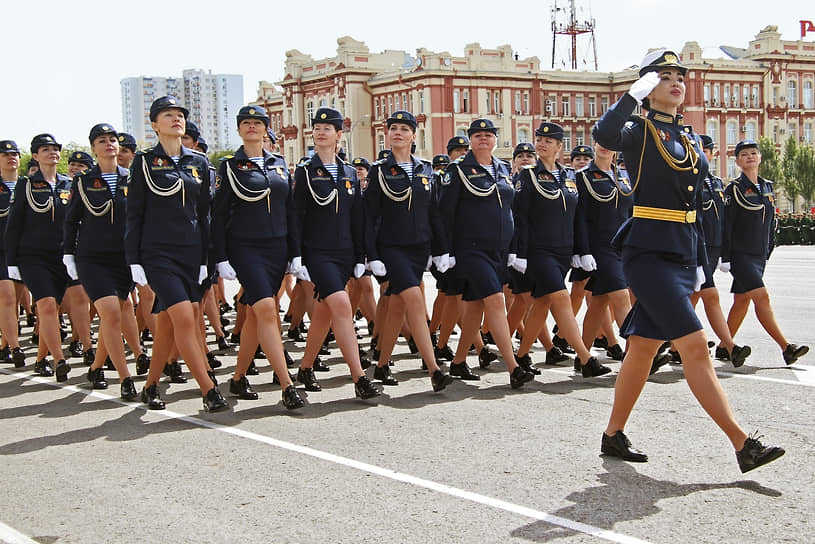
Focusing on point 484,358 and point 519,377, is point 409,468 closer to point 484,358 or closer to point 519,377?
point 519,377

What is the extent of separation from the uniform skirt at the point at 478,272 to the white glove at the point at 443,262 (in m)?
0.10

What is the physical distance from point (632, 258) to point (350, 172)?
11.0ft

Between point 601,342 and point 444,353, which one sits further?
point 601,342

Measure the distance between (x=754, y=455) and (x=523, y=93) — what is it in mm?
87022

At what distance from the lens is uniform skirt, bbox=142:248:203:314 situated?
792cm

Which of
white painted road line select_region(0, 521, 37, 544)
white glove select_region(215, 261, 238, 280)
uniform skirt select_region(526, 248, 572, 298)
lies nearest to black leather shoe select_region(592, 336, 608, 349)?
uniform skirt select_region(526, 248, 572, 298)

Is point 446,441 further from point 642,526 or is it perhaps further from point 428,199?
point 428,199

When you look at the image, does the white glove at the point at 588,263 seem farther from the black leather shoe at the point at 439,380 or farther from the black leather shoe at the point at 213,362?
the black leather shoe at the point at 213,362

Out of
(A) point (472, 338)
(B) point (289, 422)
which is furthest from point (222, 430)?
(A) point (472, 338)

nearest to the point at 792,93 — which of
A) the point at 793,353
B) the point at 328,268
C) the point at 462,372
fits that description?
the point at 793,353

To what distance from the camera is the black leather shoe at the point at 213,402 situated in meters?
7.88

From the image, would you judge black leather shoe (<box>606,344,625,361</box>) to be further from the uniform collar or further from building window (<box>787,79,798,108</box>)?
building window (<box>787,79,798,108</box>)

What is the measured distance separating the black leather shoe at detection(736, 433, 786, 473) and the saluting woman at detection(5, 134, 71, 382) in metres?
6.91

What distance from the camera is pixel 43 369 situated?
33.7 feet
